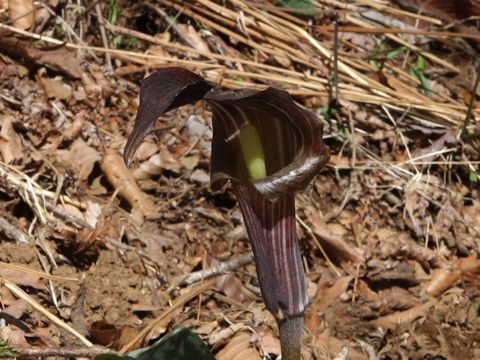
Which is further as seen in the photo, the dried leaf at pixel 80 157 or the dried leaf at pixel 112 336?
the dried leaf at pixel 80 157

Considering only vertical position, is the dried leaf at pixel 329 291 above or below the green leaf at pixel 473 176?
below

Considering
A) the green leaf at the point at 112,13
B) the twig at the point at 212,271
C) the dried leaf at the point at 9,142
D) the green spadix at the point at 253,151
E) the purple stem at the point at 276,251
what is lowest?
the twig at the point at 212,271

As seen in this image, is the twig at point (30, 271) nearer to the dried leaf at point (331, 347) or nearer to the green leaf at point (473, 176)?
the dried leaf at point (331, 347)

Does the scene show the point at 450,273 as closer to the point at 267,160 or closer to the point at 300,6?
the point at 300,6

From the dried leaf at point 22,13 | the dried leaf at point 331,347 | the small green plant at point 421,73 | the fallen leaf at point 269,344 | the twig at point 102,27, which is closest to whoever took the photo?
the fallen leaf at point 269,344

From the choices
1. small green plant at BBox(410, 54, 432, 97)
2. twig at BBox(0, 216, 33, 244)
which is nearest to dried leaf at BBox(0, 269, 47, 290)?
twig at BBox(0, 216, 33, 244)

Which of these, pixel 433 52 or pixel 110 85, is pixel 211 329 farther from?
pixel 433 52

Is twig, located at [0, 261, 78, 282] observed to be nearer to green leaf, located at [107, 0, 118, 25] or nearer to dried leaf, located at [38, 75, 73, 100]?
dried leaf, located at [38, 75, 73, 100]

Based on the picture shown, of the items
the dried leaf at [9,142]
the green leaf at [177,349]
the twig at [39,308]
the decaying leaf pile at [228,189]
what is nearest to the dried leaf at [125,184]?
the decaying leaf pile at [228,189]

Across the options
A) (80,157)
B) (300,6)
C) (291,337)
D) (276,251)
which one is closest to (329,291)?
(80,157)
